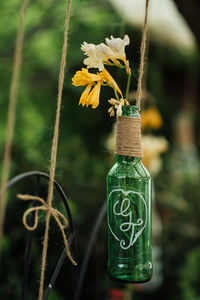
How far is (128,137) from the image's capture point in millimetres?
660

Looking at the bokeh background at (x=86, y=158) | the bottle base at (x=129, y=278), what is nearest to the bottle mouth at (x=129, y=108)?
the bottle base at (x=129, y=278)

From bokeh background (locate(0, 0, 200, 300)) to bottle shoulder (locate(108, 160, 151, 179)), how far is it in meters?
0.53

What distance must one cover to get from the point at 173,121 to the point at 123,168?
3683 mm

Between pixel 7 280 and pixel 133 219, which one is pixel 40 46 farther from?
pixel 133 219

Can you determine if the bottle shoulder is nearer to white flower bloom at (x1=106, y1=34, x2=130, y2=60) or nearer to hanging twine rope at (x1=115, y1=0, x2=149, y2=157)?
hanging twine rope at (x1=115, y1=0, x2=149, y2=157)

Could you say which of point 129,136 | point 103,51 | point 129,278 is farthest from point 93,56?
point 129,278

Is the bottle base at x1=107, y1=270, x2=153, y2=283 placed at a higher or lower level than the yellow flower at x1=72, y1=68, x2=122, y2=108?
lower

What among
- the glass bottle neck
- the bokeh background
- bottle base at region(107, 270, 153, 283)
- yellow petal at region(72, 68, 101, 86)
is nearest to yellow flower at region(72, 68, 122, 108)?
yellow petal at region(72, 68, 101, 86)

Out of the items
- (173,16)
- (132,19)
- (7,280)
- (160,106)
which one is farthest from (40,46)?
(160,106)

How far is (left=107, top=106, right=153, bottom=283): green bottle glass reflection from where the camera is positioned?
0.66 m

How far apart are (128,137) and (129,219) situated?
14cm

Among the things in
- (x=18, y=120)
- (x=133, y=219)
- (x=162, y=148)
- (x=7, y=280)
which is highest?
(x=18, y=120)

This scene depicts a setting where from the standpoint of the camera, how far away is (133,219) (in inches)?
26.1

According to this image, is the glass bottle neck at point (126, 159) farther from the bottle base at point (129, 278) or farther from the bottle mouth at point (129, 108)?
the bottle base at point (129, 278)
